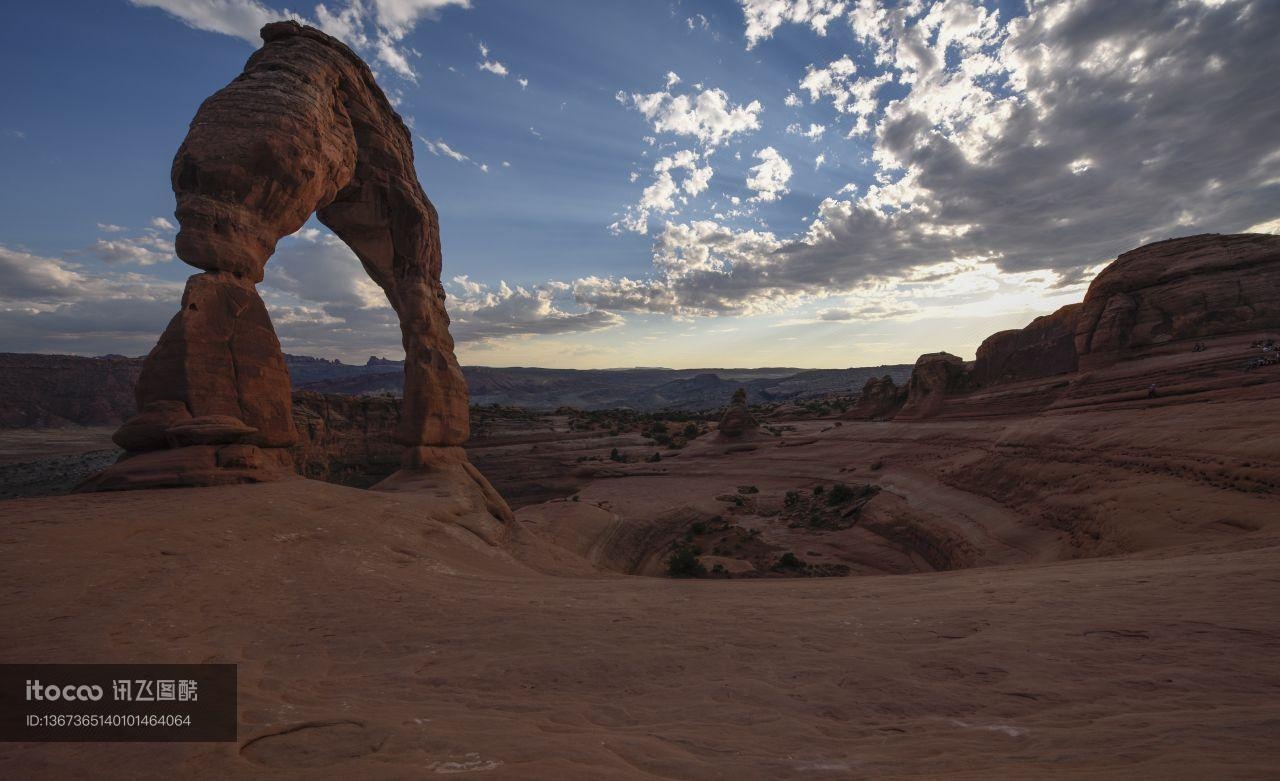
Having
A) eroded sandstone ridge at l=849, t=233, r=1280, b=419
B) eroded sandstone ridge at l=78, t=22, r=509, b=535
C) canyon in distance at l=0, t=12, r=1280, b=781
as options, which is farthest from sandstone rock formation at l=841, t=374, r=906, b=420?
eroded sandstone ridge at l=78, t=22, r=509, b=535

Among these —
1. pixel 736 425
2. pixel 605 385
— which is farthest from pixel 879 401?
pixel 605 385

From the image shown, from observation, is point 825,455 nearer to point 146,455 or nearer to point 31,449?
point 146,455

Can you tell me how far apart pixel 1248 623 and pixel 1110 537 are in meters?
9.56

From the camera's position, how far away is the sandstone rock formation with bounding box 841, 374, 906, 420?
39906 mm

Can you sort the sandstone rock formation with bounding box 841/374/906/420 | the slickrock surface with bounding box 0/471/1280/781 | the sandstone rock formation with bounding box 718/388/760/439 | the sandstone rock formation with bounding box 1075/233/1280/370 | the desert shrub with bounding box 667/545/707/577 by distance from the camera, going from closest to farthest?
1. the slickrock surface with bounding box 0/471/1280/781
2. the desert shrub with bounding box 667/545/707/577
3. the sandstone rock formation with bounding box 1075/233/1280/370
4. the sandstone rock formation with bounding box 841/374/906/420
5. the sandstone rock formation with bounding box 718/388/760/439

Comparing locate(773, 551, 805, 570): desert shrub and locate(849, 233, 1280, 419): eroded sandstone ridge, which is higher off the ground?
locate(849, 233, 1280, 419): eroded sandstone ridge

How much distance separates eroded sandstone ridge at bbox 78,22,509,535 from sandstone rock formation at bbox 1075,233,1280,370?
3067 centimetres

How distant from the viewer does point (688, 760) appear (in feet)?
11.1

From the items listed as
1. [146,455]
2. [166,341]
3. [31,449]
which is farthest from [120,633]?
[31,449]

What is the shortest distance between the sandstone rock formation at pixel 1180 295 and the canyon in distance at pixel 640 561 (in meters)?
0.14

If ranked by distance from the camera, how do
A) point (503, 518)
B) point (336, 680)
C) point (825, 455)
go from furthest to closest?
point (825, 455) → point (503, 518) → point (336, 680)

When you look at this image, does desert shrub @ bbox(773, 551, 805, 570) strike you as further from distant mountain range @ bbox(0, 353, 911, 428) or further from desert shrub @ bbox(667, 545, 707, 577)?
distant mountain range @ bbox(0, 353, 911, 428)

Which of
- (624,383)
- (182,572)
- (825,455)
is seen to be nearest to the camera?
(182,572)
